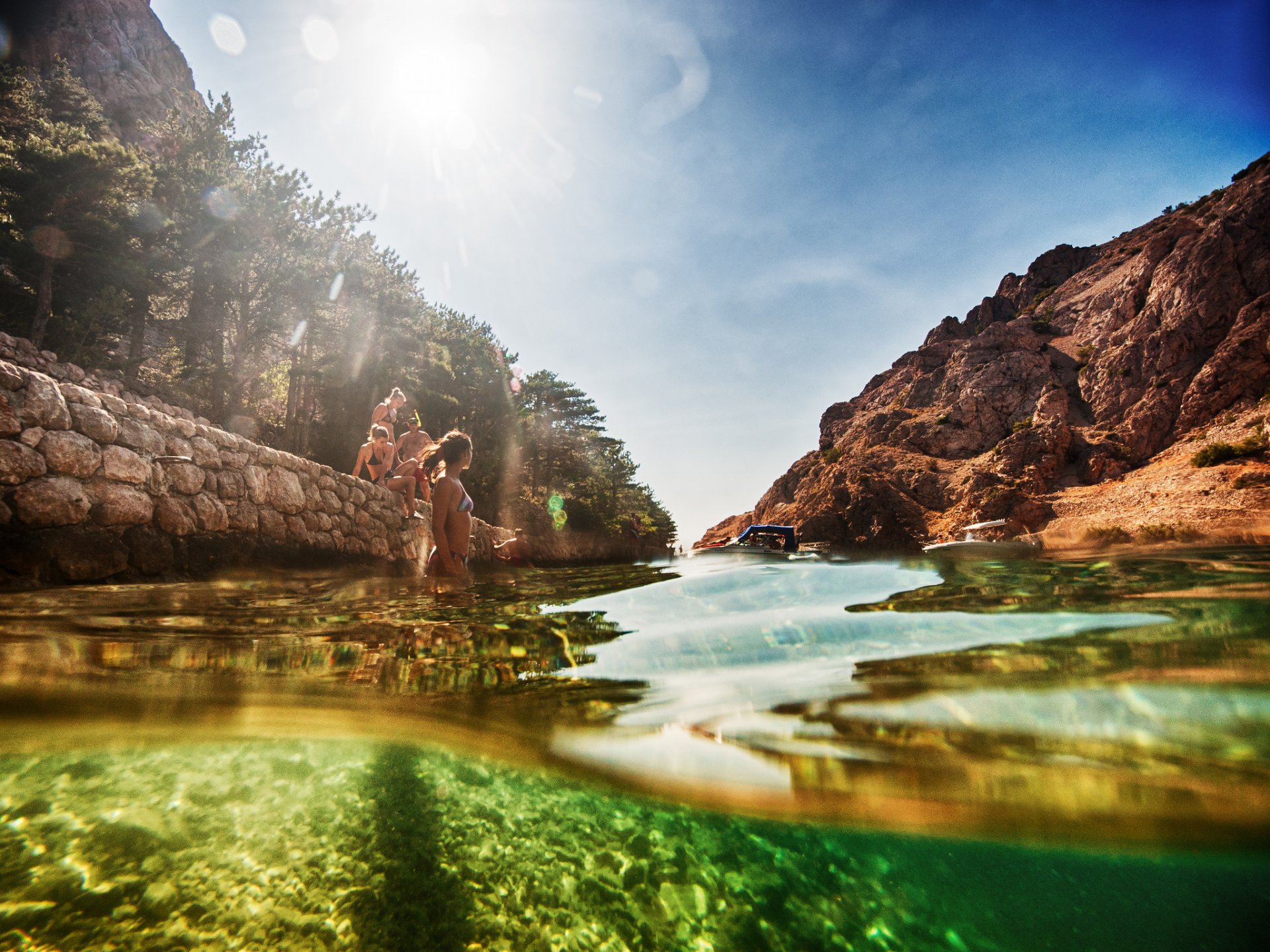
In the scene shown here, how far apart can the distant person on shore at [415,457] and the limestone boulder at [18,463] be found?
5367 millimetres

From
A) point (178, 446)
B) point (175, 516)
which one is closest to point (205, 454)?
point (178, 446)

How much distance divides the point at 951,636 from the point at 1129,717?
31.4 inches

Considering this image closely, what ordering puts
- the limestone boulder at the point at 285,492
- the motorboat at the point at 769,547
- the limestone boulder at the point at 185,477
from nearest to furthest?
the limestone boulder at the point at 185,477, the limestone boulder at the point at 285,492, the motorboat at the point at 769,547

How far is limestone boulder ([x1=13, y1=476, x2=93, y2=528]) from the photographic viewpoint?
4023 millimetres

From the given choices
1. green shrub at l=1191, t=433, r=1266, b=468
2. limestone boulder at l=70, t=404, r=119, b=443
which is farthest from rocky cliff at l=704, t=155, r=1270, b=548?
limestone boulder at l=70, t=404, r=119, b=443

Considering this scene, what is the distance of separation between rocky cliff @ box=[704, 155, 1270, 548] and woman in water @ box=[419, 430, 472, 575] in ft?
71.6

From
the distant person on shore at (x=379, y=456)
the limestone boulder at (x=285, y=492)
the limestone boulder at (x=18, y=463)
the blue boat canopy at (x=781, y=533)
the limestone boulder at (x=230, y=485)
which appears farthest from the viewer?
the blue boat canopy at (x=781, y=533)

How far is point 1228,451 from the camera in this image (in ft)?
64.6

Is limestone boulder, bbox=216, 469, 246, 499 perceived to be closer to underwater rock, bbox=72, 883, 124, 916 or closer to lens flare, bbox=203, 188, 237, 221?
underwater rock, bbox=72, 883, 124, 916

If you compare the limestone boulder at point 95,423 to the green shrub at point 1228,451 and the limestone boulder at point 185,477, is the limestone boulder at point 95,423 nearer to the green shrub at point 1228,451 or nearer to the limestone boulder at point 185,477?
the limestone boulder at point 185,477

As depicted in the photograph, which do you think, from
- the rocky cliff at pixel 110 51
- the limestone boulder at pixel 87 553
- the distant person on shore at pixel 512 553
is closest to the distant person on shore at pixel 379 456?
the distant person on shore at pixel 512 553

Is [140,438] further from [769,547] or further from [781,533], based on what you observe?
[781,533]

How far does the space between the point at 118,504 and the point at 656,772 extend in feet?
17.3

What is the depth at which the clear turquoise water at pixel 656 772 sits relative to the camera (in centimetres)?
176
